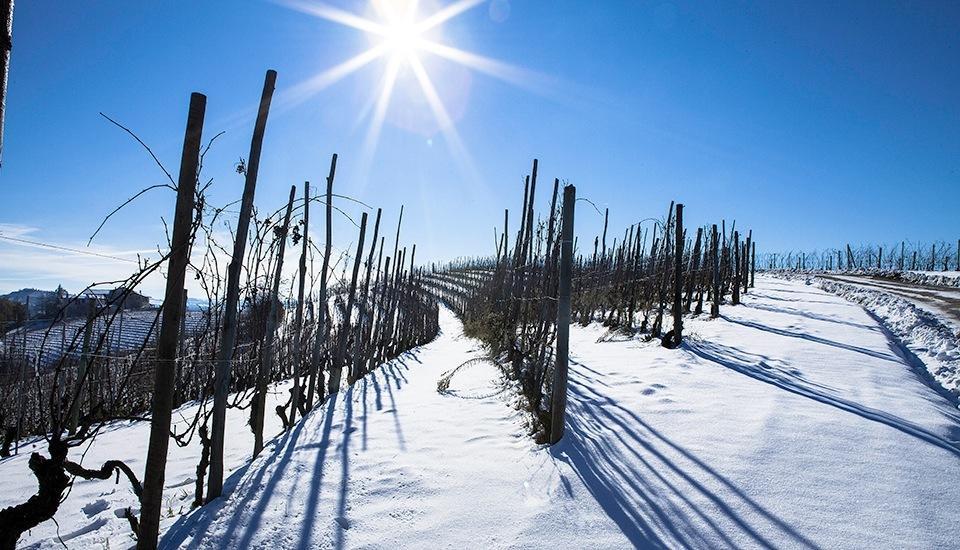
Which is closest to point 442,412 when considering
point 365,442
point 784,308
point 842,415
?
point 365,442

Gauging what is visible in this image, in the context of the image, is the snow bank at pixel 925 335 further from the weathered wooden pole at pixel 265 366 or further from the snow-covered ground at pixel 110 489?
the snow-covered ground at pixel 110 489

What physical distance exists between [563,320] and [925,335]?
27.0 ft

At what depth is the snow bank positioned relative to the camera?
17.2 ft

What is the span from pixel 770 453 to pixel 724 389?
1.54m

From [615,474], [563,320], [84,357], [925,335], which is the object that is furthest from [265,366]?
[925,335]

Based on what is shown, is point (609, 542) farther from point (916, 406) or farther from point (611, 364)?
point (611, 364)

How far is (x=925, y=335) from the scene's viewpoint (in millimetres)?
7418

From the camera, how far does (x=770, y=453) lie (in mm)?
2740

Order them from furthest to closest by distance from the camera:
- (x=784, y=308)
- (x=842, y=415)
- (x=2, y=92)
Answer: (x=784, y=308)
(x=842, y=415)
(x=2, y=92)

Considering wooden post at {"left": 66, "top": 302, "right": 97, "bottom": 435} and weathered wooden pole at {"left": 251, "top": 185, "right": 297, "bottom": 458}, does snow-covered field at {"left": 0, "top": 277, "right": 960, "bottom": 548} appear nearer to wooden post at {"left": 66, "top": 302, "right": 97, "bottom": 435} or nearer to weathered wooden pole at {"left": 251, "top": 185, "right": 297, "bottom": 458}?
weathered wooden pole at {"left": 251, "top": 185, "right": 297, "bottom": 458}

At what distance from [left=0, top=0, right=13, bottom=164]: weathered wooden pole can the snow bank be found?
278 inches

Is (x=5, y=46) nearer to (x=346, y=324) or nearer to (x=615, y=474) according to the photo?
(x=615, y=474)

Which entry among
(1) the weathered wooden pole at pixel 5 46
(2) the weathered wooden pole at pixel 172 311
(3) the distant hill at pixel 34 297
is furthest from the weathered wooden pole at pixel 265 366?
(3) the distant hill at pixel 34 297

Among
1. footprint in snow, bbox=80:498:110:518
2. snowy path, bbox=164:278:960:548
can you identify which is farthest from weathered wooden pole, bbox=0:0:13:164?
footprint in snow, bbox=80:498:110:518
